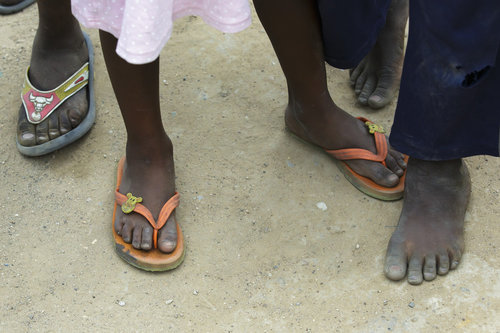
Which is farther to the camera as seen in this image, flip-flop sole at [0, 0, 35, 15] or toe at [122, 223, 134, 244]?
flip-flop sole at [0, 0, 35, 15]

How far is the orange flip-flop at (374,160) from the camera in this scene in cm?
187

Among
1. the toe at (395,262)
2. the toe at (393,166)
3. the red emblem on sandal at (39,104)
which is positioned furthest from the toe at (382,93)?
the red emblem on sandal at (39,104)

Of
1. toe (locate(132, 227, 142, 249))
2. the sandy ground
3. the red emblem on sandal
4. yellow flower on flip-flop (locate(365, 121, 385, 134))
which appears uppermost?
yellow flower on flip-flop (locate(365, 121, 385, 134))

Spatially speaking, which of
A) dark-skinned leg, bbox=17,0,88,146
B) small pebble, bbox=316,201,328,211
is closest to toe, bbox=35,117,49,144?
dark-skinned leg, bbox=17,0,88,146

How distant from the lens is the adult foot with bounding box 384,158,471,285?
1.69 meters

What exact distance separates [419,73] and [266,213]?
23.8 inches

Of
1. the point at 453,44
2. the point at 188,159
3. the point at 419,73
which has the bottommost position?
the point at 188,159

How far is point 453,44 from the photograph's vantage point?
1.45 m

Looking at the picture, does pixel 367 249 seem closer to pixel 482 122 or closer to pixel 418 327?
pixel 418 327

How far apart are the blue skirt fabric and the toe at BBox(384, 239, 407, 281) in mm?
256

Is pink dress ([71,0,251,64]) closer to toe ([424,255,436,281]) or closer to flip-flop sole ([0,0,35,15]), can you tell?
toe ([424,255,436,281])

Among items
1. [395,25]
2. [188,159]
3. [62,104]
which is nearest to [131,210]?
[188,159]

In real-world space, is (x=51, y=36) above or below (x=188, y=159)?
above

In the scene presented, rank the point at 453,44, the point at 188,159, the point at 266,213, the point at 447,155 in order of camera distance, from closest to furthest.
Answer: the point at 453,44
the point at 447,155
the point at 266,213
the point at 188,159
